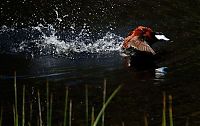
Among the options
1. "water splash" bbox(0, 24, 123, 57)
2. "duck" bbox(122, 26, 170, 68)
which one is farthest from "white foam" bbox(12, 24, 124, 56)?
"duck" bbox(122, 26, 170, 68)

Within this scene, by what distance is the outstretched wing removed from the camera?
29.7ft

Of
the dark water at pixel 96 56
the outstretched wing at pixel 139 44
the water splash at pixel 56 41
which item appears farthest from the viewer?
the water splash at pixel 56 41

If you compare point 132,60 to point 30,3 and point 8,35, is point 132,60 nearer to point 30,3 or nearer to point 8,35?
point 8,35

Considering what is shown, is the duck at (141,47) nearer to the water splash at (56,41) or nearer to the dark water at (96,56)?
the dark water at (96,56)

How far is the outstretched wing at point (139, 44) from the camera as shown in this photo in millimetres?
9055

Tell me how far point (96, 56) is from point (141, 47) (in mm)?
710

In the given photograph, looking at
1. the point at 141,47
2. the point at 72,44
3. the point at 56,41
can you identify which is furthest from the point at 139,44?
the point at 56,41

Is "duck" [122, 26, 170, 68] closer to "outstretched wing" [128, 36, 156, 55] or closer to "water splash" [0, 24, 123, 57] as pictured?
"outstretched wing" [128, 36, 156, 55]

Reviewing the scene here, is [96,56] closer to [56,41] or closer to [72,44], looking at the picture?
[72,44]

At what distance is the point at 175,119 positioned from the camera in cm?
609

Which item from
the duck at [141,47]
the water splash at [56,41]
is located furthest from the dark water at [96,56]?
the duck at [141,47]

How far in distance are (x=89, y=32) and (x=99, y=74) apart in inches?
119

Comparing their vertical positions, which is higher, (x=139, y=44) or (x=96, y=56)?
(x=139, y=44)

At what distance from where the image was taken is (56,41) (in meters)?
9.96
